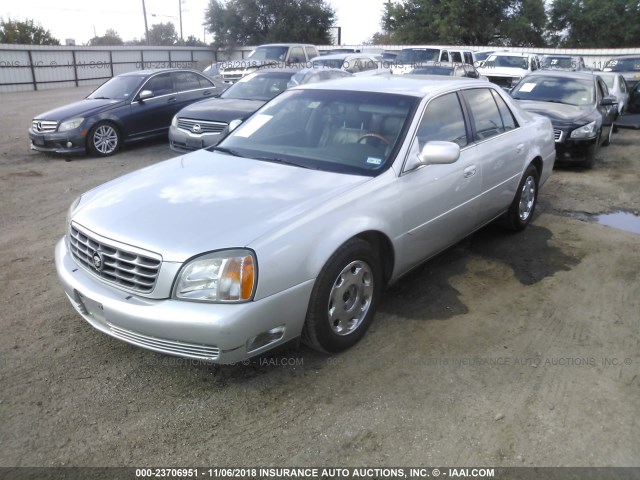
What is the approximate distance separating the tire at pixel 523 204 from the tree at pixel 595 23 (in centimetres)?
3979

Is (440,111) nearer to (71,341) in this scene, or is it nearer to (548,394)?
(548,394)

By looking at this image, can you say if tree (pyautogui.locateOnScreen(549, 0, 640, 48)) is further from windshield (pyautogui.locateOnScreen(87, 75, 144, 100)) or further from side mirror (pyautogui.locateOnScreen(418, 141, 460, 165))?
side mirror (pyautogui.locateOnScreen(418, 141, 460, 165))

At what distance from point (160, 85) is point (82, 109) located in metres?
1.77

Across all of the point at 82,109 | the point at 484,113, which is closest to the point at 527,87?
the point at 484,113

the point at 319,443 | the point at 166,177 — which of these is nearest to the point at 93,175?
the point at 166,177

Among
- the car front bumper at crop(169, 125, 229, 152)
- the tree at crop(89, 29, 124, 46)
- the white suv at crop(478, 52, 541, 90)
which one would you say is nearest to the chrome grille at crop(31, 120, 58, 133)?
the car front bumper at crop(169, 125, 229, 152)

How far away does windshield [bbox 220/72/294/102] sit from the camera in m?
10.2

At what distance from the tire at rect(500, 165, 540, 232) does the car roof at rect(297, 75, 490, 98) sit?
4.15ft

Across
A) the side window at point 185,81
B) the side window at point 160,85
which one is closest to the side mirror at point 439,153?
the side window at point 160,85

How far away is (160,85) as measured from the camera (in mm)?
10922

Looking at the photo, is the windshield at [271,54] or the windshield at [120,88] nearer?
the windshield at [120,88]

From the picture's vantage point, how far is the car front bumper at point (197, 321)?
2.76m

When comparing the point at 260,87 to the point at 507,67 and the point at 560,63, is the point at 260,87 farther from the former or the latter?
the point at 560,63

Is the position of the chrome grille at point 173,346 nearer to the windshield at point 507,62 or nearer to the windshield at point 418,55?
the windshield at point 418,55
